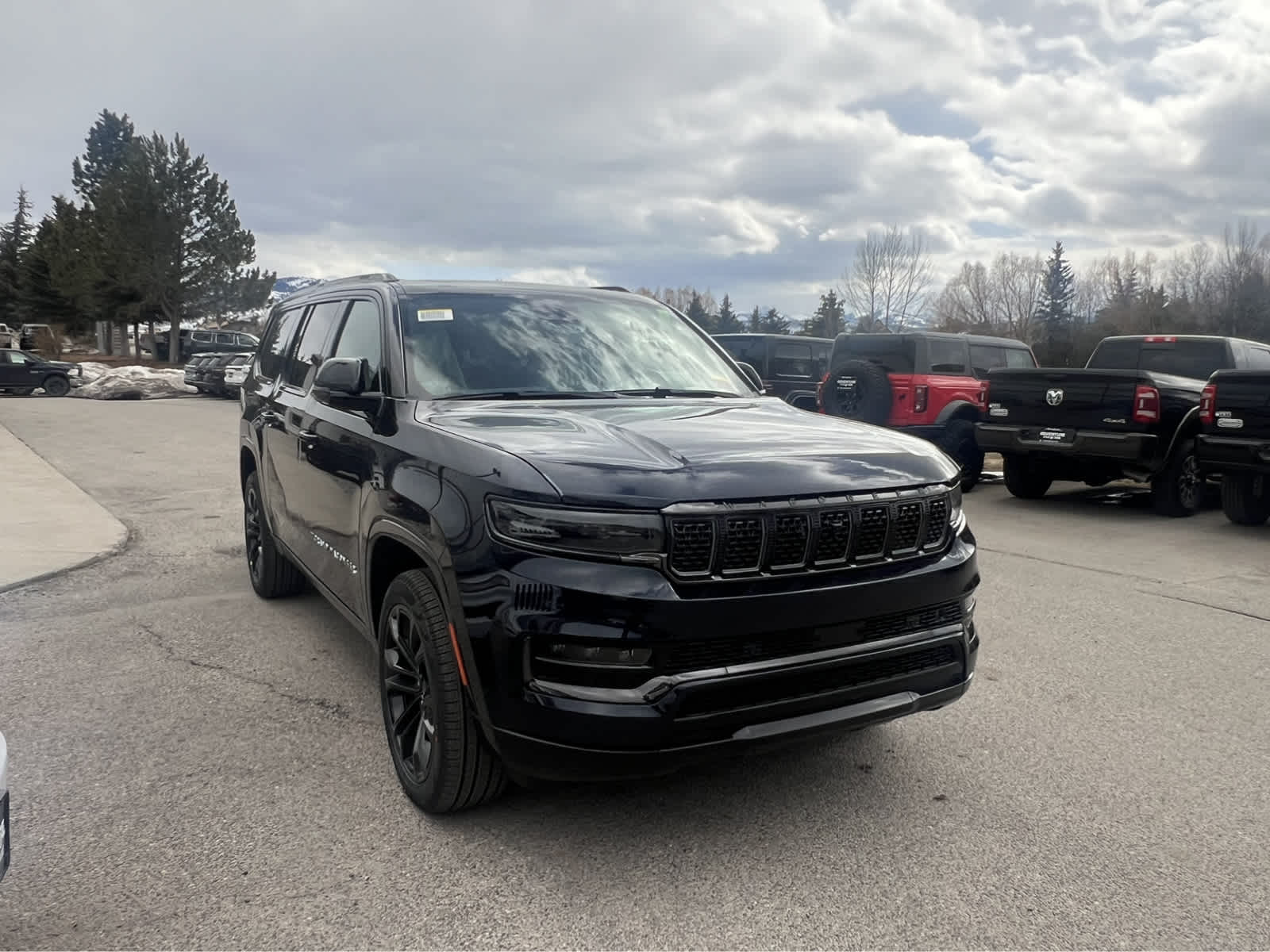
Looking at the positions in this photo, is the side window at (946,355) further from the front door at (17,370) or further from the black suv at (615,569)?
the front door at (17,370)

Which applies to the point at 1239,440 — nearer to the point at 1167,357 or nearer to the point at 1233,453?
the point at 1233,453

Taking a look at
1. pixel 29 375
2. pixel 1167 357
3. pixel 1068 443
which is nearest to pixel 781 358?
pixel 1167 357

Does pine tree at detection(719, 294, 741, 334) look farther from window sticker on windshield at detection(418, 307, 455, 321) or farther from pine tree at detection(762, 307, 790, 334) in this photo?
window sticker on windshield at detection(418, 307, 455, 321)

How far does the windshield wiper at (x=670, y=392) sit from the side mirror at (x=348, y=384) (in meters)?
0.99

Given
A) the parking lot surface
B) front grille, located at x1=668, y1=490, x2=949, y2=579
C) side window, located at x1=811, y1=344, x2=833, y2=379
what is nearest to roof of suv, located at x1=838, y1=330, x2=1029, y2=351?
side window, located at x1=811, y1=344, x2=833, y2=379

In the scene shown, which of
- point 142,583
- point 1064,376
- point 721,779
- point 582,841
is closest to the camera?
point 582,841

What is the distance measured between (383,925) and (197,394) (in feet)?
111

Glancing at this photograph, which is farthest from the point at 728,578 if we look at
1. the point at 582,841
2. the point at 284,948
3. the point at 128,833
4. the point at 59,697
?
the point at 59,697

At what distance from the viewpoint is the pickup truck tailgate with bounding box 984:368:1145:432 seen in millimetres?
9570

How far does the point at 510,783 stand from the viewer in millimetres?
3191

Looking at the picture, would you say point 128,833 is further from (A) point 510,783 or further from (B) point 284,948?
(A) point 510,783

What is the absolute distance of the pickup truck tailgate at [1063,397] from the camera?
9.57 m

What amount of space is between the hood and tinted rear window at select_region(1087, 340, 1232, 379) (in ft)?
30.0

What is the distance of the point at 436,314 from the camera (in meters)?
4.04
